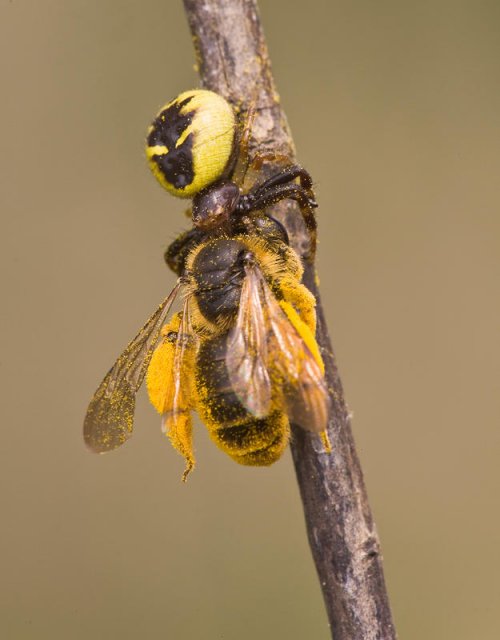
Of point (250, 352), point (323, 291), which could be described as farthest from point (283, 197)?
point (323, 291)

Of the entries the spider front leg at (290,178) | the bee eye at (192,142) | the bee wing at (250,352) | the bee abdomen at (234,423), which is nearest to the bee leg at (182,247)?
the bee eye at (192,142)

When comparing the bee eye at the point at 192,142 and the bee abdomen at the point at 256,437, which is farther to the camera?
the bee eye at the point at 192,142

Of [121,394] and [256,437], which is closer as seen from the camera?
[256,437]

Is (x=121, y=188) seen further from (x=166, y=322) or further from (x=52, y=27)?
(x=166, y=322)

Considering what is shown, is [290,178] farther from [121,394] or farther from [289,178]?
[121,394]

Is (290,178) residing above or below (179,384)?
above

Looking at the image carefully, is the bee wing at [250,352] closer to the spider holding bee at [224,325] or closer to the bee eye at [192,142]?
the spider holding bee at [224,325]

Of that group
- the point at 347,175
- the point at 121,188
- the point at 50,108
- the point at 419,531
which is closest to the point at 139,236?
the point at 121,188
